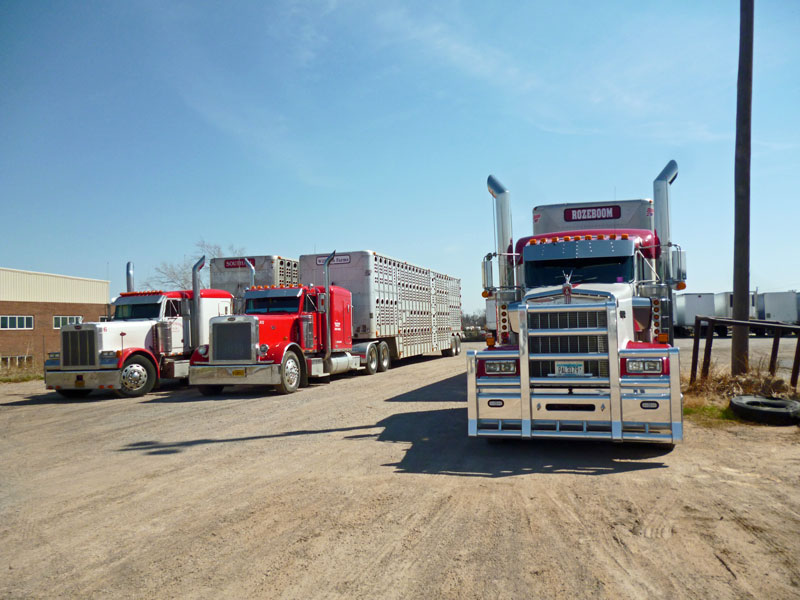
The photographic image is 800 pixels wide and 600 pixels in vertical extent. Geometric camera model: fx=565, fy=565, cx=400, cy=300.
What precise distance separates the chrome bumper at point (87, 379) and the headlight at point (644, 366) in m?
12.3

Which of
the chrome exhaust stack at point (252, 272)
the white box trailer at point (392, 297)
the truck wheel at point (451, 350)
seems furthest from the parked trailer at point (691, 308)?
the chrome exhaust stack at point (252, 272)

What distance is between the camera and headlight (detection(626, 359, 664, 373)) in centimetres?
637

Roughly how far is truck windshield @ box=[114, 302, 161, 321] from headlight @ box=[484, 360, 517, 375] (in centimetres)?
1182

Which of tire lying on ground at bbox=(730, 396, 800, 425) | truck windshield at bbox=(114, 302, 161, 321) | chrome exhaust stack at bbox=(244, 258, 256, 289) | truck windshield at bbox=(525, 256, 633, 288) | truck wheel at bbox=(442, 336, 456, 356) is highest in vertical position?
chrome exhaust stack at bbox=(244, 258, 256, 289)

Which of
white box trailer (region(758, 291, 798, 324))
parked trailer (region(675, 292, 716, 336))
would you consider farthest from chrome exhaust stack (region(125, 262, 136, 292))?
white box trailer (region(758, 291, 798, 324))

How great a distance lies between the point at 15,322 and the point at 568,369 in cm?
4268

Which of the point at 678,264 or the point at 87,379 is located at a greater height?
the point at 678,264

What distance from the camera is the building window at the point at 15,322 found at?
3780 cm

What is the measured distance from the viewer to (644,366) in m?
6.43

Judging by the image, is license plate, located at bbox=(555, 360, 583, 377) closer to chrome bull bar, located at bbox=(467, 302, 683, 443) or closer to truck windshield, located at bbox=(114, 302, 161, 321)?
chrome bull bar, located at bbox=(467, 302, 683, 443)

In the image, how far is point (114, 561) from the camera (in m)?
4.09

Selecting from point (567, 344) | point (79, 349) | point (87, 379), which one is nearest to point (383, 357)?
point (87, 379)

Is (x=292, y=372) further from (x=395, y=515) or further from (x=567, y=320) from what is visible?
(x=395, y=515)

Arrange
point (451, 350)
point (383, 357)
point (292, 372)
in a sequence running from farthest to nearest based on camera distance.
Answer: point (451, 350) → point (383, 357) → point (292, 372)
